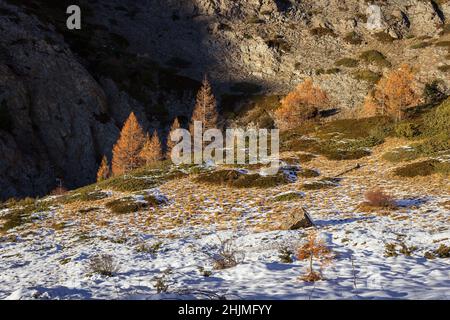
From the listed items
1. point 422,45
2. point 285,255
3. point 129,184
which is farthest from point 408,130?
point 422,45

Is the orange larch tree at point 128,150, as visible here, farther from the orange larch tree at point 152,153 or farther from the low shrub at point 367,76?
the low shrub at point 367,76

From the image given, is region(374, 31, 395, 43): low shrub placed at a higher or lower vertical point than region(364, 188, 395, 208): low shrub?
higher

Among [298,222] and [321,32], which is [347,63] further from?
[298,222]

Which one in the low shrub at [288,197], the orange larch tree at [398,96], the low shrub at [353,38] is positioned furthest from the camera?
the low shrub at [353,38]

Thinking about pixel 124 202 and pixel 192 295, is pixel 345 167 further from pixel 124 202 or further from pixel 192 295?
pixel 192 295

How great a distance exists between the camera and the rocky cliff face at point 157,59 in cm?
6712

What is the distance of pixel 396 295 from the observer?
8883 mm

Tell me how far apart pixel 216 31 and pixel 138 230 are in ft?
299

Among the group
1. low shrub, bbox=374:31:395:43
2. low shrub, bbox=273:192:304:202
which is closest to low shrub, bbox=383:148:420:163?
low shrub, bbox=273:192:304:202

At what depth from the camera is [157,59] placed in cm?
9769

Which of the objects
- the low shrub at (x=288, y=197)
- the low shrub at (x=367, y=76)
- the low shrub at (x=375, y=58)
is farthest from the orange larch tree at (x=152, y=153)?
the low shrub at (x=375, y=58)

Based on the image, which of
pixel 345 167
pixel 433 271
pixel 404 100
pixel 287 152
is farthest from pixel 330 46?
pixel 433 271

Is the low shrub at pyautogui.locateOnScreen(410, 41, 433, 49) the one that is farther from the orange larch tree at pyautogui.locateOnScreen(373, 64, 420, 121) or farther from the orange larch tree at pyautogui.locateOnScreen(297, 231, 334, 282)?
the orange larch tree at pyautogui.locateOnScreen(297, 231, 334, 282)

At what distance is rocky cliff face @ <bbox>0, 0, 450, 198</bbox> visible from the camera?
6712 centimetres
